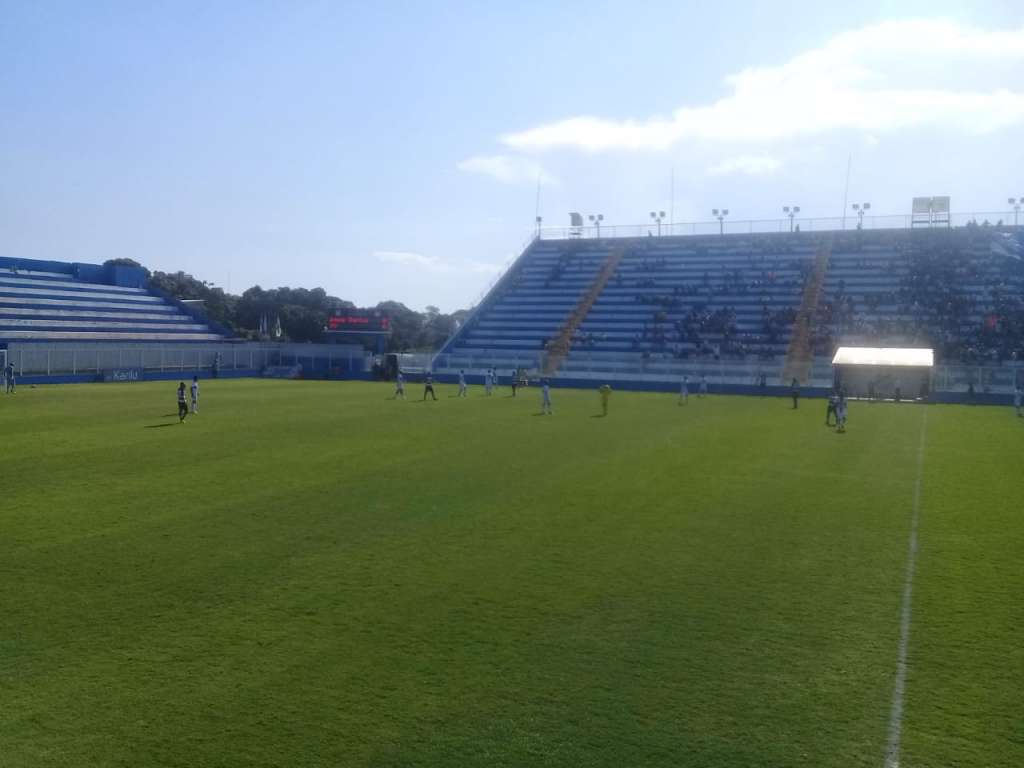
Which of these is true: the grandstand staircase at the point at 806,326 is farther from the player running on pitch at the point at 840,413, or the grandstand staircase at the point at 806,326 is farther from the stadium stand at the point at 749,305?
the player running on pitch at the point at 840,413

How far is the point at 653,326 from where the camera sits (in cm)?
6378

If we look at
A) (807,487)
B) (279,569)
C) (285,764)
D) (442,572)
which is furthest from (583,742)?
(807,487)

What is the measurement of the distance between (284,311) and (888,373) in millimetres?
73951

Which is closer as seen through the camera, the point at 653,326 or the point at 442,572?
the point at 442,572

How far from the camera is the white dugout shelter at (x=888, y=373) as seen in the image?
4556cm

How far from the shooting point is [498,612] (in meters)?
8.91

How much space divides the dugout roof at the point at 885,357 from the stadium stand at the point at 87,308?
148 feet

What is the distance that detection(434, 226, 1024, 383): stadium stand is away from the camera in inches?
2158

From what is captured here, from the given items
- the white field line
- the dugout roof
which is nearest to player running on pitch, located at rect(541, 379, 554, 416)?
the white field line

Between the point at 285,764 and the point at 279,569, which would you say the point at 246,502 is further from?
the point at 285,764

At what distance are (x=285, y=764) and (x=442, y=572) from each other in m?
4.62

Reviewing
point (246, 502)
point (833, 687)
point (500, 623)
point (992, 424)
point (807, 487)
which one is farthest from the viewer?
point (992, 424)

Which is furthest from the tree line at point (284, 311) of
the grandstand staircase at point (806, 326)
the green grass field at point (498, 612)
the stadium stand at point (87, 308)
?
the green grass field at point (498, 612)

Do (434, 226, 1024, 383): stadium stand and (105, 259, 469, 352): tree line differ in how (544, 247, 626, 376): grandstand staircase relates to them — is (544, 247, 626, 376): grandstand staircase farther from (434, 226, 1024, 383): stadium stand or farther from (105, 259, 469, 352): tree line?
(105, 259, 469, 352): tree line
